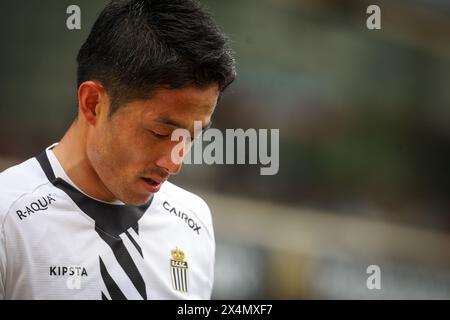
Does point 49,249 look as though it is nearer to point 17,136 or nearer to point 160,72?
point 160,72

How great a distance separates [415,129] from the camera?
21.7ft

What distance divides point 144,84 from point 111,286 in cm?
67

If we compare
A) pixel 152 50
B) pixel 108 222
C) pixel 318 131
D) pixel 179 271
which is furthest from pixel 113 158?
pixel 318 131

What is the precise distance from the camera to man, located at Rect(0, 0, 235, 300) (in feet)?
7.41

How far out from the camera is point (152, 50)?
229 cm

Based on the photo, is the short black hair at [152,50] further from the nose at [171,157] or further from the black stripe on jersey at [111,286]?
the black stripe on jersey at [111,286]

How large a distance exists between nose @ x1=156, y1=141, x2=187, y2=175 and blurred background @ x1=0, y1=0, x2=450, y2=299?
3.07 metres

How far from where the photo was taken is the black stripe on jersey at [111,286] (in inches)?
92.2

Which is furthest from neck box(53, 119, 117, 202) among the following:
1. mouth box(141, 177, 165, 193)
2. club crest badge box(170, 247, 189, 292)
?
club crest badge box(170, 247, 189, 292)

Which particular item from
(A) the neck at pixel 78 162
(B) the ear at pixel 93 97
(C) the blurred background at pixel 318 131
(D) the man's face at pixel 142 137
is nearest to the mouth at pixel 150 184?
(D) the man's face at pixel 142 137

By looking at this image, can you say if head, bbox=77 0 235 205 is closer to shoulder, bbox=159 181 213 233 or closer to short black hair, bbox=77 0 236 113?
short black hair, bbox=77 0 236 113

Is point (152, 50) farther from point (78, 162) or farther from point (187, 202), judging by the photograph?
point (187, 202)
